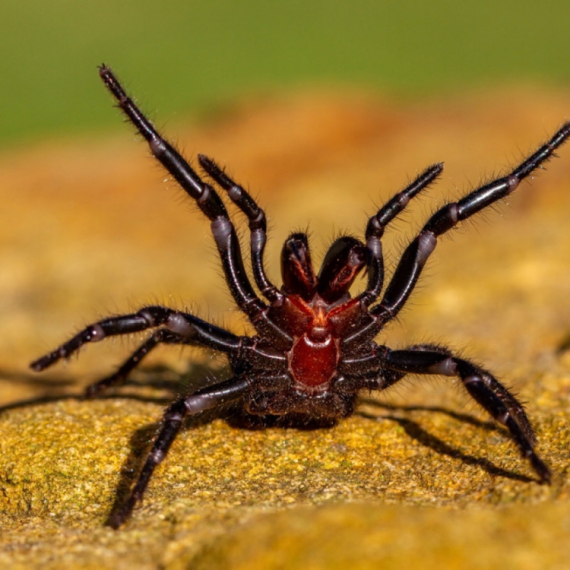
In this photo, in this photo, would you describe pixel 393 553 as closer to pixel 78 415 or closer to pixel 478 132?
pixel 78 415

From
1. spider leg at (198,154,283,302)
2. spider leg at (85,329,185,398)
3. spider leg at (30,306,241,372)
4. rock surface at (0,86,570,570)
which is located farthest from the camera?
spider leg at (85,329,185,398)

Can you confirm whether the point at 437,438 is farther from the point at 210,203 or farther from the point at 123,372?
the point at 123,372

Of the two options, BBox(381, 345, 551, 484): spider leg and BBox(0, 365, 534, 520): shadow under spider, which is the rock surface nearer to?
BBox(0, 365, 534, 520): shadow under spider

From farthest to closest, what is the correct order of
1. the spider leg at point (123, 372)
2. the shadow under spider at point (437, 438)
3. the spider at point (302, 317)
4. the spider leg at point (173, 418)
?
the spider leg at point (123, 372)
the spider at point (302, 317)
the shadow under spider at point (437, 438)
the spider leg at point (173, 418)

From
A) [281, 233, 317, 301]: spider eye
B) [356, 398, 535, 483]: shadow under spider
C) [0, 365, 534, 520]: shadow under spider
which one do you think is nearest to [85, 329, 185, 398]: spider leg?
[0, 365, 534, 520]: shadow under spider

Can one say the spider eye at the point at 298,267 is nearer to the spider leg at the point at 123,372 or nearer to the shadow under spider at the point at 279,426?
the shadow under spider at the point at 279,426

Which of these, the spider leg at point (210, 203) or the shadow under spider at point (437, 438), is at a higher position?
the spider leg at point (210, 203)

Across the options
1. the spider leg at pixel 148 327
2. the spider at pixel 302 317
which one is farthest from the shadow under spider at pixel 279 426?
the spider leg at pixel 148 327
